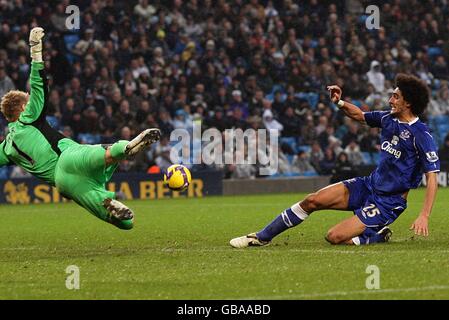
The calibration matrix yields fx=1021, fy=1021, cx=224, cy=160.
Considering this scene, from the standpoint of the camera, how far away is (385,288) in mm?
7812

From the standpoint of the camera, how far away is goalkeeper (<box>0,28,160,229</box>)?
10.1 metres

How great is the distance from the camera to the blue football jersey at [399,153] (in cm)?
1075

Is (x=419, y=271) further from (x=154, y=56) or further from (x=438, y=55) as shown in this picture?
(x=438, y=55)

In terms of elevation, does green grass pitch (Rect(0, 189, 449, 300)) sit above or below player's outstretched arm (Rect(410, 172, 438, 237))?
below

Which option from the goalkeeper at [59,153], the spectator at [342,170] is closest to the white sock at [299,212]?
the goalkeeper at [59,153]

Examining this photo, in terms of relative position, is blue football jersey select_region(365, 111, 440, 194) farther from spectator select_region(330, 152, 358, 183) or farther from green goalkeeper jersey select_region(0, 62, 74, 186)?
spectator select_region(330, 152, 358, 183)

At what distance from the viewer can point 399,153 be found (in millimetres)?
10906

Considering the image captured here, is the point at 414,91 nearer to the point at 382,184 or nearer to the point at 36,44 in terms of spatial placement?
the point at 382,184

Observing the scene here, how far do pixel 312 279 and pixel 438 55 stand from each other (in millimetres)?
22032

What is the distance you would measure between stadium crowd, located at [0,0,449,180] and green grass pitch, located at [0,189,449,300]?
7.84 metres

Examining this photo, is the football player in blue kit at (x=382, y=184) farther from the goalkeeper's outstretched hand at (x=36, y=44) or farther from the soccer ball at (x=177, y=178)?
the goalkeeper's outstretched hand at (x=36, y=44)

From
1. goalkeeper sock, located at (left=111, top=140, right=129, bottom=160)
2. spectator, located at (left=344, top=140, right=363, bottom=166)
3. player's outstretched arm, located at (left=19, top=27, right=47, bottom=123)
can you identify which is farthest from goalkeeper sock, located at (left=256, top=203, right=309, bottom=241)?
spectator, located at (left=344, top=140, right=363, bottom=166)

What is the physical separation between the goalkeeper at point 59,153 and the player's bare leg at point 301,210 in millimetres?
1478

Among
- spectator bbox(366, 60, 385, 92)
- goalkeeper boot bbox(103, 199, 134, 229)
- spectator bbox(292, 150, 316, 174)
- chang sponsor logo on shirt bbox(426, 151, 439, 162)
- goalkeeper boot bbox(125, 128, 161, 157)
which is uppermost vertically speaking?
spectator bbox(366, 60, 385, 92)
